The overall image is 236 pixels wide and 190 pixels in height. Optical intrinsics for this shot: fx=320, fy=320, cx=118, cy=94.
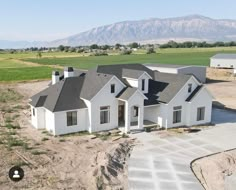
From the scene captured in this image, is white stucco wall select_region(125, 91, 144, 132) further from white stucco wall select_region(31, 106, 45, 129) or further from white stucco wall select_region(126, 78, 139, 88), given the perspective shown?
white stucco wall select_region(31, 106, 45, 129)

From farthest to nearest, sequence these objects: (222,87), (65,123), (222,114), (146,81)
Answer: (222,87) < (222,114) < (146,81) < (65,123)

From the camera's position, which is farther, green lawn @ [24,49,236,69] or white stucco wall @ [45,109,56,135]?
green lawn @ [24,49,236,69]

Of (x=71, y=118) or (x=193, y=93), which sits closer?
(x=71, y=118)

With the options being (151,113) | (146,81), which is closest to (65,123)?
(151,113)

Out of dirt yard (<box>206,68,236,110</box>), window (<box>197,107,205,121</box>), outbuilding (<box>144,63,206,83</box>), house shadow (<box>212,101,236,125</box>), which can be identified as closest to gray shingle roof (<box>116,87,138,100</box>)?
window (<box>197,107,205,121</box>)

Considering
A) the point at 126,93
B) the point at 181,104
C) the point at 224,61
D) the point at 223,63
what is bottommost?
the point at 181,104

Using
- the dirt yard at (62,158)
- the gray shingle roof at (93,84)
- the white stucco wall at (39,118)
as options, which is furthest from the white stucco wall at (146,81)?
the white stucco wall at (39,118)

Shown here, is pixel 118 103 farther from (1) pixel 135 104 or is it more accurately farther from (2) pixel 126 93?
(1) pixel 135 104

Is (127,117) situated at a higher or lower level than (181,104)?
lower
